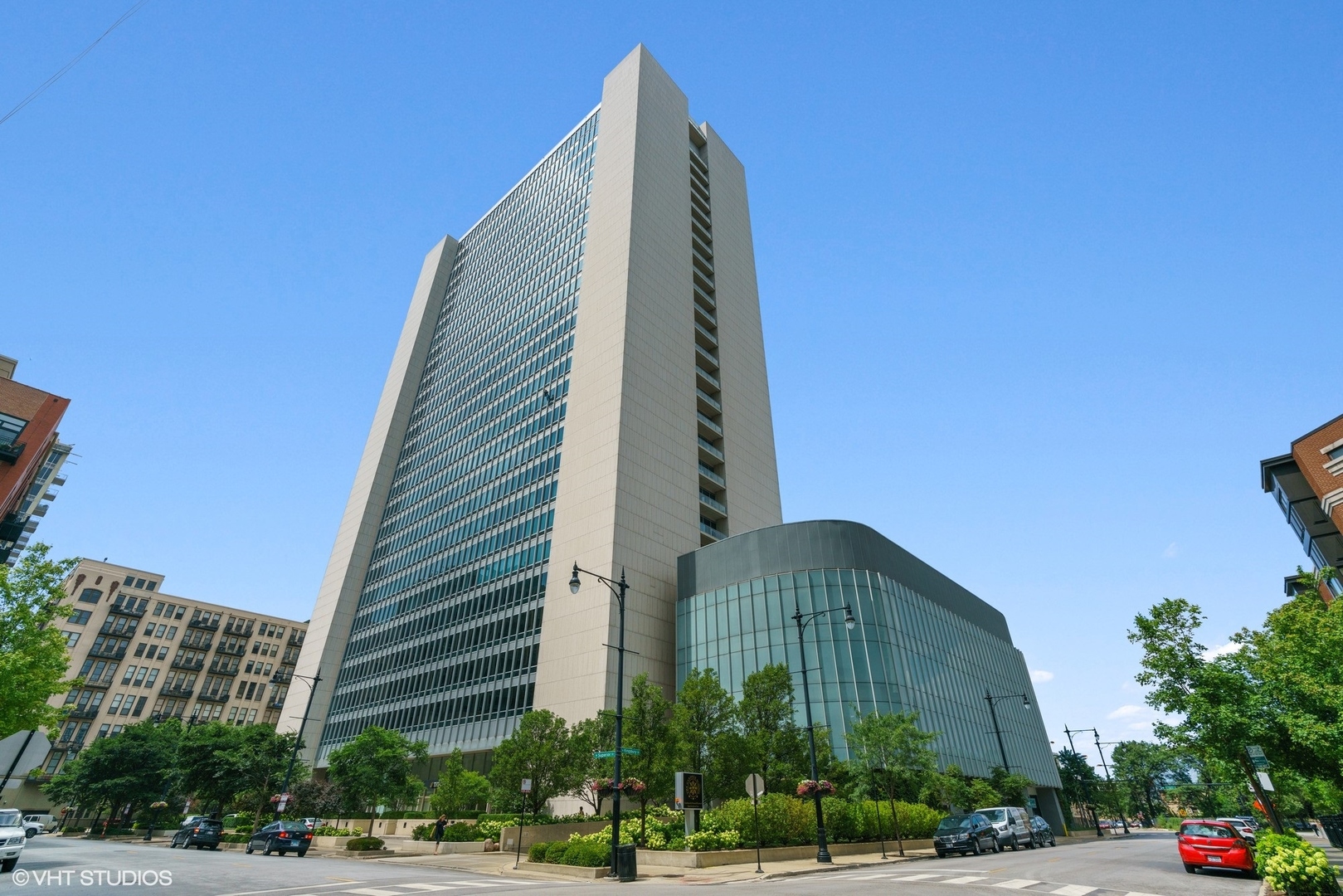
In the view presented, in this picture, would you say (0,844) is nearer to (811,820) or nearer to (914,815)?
(811,820)

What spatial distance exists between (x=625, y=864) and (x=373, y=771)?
37901 millimetres

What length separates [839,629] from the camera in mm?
50969

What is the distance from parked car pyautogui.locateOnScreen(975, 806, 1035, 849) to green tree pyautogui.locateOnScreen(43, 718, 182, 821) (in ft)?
236

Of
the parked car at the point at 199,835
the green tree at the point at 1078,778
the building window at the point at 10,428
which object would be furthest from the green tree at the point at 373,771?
the green tree at the point at 1078,778

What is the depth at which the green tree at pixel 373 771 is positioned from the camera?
5103cm

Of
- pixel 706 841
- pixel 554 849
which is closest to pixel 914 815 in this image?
pixel 706 841

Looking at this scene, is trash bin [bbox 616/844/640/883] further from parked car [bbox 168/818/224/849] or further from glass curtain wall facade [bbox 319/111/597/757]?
glass curtain wall facade [bbox 319/111/597/757]

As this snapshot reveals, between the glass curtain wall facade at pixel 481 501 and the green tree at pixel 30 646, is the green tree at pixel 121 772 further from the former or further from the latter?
the green tree at pixel 30 646

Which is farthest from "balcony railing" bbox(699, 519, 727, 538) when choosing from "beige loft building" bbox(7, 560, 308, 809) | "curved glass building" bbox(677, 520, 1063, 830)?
"beige loft building" bbox(7, 560, 308, 809)

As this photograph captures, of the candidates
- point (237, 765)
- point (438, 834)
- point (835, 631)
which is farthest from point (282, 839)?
point (835, 631)

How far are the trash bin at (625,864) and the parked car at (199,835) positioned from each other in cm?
3299

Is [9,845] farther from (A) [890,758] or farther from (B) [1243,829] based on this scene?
(B) [1243,829]

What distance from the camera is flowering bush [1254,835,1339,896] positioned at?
14031 mm

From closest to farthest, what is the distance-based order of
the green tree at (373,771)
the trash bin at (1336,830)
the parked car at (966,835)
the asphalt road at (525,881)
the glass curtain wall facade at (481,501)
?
1. the asphalt road at (525,881)
2. the parked car at (966,835)
3. the trash bin at (1336,830)
4. the green tree at (373,771)
5. the glass curtain wall facade at (481,501)
